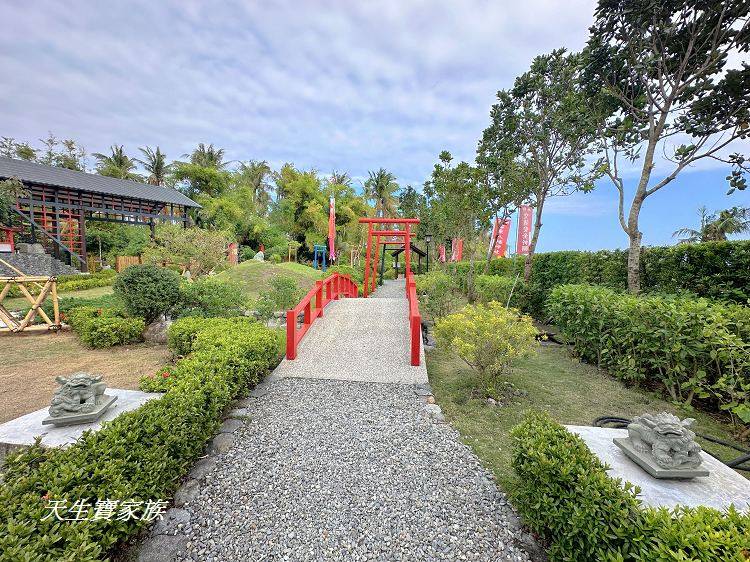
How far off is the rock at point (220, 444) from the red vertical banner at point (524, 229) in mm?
10728

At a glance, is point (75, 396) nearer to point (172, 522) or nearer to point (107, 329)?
point (172, 522)

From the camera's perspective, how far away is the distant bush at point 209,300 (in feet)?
22.0

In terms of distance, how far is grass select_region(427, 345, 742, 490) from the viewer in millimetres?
3152

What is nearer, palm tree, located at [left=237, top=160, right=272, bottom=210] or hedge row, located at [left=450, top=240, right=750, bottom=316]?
hedge row, located at [left=450, top=240, right=750, bottom=316]

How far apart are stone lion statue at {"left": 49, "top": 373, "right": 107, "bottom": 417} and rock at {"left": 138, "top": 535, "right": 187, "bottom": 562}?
131cm

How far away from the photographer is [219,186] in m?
27.5

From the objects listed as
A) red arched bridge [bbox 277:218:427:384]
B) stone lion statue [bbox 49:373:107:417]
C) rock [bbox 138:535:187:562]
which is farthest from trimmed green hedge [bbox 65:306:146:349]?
rock [bbox 138:535:187:562]

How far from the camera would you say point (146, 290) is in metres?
6.27

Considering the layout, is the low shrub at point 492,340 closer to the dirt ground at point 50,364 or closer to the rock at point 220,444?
the rock at point 220,444

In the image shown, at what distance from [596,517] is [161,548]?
2.46 meters

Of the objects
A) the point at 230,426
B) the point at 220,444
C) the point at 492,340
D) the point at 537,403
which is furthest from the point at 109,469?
the point at 537,403

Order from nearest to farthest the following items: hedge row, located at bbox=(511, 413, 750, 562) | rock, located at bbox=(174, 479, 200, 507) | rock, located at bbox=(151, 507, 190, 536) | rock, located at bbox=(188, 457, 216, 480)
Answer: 1. hedge row, located at bbox=(511, 413, 750, 562)
2. rock, located at bbox=(151, 507, 190, 536)
3. rock, located at bbox=(174, 479, 200, 507)
4. rock, located at bbox=(188, 457, 216, 480)

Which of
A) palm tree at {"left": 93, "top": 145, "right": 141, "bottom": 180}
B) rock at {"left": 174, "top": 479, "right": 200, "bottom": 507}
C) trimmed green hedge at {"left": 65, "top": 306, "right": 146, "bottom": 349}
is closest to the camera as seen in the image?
rock at {"left": 174, "top": 479, "right": 200, "bottom": 507}

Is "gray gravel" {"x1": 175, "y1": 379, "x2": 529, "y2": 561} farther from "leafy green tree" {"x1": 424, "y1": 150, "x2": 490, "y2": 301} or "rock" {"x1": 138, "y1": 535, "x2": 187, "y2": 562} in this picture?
"leafy green tree" {"x1": 424, "y1": 150, "x2": 490, "y2": 301}
